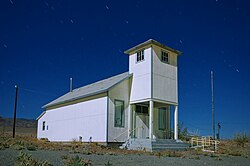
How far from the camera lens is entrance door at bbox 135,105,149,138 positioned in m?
20.3

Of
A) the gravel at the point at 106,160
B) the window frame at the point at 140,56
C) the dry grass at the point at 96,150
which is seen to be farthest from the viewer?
the window frame at the point at 140,56

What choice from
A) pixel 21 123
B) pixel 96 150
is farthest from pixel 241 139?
pixel 21 123

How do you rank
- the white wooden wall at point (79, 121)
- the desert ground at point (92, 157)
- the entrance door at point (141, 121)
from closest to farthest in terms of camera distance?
1. the desert ground at point (92, 157)
2. the white wooden wall at point (79, 121)
3. the entrance door at point (141, 121)

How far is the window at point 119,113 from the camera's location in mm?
19161

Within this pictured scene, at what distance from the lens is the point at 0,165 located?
6.93 meters

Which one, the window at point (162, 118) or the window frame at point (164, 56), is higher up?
the window frame at point (164, 56)

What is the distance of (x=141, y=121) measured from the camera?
20.5 meters

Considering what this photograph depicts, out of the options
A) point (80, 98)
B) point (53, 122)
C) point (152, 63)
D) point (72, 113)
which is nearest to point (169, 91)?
point (152, 63)

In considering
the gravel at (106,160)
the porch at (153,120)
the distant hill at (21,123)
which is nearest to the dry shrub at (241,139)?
the porch at (153,120)

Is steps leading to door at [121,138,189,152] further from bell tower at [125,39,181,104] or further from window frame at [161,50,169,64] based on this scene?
window frame at [161,50,169,64]

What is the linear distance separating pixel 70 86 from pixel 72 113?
8311mm

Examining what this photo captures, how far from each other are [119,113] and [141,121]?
2.13 metres

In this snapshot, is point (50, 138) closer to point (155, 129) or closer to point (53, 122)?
point (53, 122)

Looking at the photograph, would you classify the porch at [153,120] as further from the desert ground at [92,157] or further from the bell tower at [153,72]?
the desert ground at [92,157]
